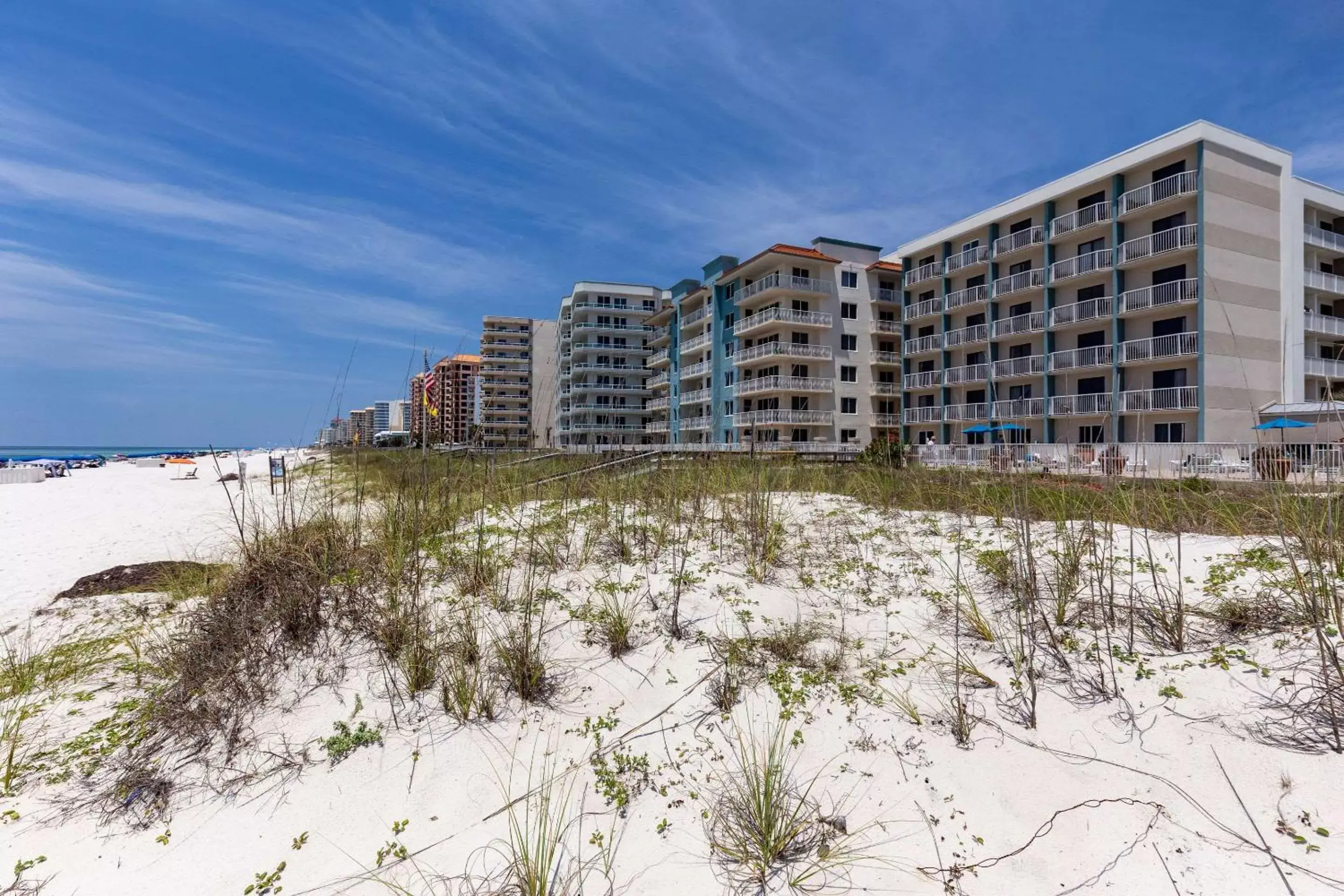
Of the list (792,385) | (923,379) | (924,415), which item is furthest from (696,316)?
(924,415)

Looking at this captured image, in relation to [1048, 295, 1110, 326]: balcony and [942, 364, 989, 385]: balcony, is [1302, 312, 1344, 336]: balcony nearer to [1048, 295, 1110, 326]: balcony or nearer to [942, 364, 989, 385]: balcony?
[1048, 295, 1110, 326]: balcony

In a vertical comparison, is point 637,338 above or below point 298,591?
above

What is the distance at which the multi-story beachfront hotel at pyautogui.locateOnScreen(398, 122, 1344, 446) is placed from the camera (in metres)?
23.7

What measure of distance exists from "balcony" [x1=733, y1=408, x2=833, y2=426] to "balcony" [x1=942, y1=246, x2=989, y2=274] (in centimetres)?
1182

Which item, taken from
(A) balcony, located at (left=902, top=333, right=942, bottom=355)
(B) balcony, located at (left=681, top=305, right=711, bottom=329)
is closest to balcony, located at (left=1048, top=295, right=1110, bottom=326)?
(A) balcony, located at (left=902, top=333, right=942, bottom=355)

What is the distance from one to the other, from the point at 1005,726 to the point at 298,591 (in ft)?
17.1

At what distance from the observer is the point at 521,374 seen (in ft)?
229

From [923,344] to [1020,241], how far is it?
26.5 ft

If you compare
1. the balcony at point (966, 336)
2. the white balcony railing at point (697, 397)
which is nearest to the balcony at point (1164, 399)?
the balcony at point (966, 336)

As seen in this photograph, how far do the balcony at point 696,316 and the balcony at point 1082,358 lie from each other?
2485 centimetres

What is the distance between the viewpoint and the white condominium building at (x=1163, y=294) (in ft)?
77.5

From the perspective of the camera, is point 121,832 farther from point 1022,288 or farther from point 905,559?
point 1022,288

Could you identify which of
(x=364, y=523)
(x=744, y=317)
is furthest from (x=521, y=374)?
(x=364, y=523)

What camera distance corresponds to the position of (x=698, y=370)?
46.9 meters
